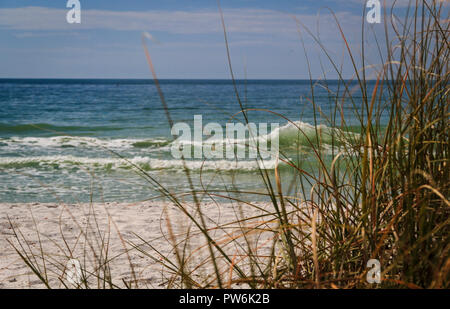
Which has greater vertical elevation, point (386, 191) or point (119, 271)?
point (386, 191)

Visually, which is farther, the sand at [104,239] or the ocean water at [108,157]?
the ocean water at [108,157]

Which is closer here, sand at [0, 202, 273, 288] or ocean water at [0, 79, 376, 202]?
sand at [0, 202, 273, 288]

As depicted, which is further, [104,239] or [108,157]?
[108,157]

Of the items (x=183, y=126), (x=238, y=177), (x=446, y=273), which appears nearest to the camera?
(x=446, y=273)

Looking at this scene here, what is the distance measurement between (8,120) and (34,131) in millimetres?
4183

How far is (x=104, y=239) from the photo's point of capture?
391 cm

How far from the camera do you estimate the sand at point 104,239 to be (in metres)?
3.06

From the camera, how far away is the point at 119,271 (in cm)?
329

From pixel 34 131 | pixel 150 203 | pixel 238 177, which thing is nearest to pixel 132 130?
pixel 34 131

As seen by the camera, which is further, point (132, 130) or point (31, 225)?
point (132, 130)

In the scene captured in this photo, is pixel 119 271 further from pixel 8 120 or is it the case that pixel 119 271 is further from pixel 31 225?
pixel 8 120

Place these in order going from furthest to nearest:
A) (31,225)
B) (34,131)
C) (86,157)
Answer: (34,131), (86,157), (31,225)

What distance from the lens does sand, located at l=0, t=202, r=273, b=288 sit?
3.06 m
